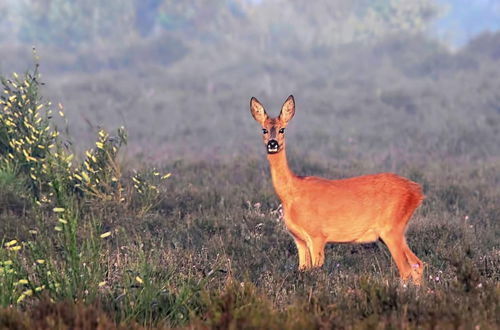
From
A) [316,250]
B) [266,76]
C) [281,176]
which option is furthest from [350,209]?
[266,76]

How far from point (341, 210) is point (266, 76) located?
25.9 metres

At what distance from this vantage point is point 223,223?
9.50 metres

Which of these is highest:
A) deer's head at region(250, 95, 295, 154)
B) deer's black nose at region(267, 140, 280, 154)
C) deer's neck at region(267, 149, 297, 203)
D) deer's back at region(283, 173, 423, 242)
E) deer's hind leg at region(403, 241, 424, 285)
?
deer's head at region(250, 95, 295, 154)

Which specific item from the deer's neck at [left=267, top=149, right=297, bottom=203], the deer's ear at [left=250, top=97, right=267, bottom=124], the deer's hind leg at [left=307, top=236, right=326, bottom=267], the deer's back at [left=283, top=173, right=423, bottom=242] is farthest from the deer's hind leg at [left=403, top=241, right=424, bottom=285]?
the deer's ear at [left=250, top=97, right=267, bottom=124]

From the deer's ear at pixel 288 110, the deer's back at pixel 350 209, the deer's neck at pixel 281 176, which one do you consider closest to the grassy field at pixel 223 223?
the deer's back at pixel 350 209

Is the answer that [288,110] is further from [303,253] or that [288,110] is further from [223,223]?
[223,223]

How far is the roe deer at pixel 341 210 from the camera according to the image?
7.03 m

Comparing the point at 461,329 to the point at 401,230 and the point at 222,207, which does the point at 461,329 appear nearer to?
the point at 401,230

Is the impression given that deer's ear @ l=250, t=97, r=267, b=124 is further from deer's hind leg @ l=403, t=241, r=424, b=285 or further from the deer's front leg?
deer's hind leg @ l=403, t=241, r=424, b=285

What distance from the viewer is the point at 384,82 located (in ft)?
98.6

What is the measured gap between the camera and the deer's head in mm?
7035

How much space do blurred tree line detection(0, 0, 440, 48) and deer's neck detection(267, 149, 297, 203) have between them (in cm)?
3586

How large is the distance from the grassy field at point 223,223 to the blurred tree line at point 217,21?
21304mm

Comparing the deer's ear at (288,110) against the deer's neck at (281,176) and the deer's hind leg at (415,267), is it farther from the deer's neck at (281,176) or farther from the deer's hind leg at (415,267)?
the deer's hind leg at (415,267)
